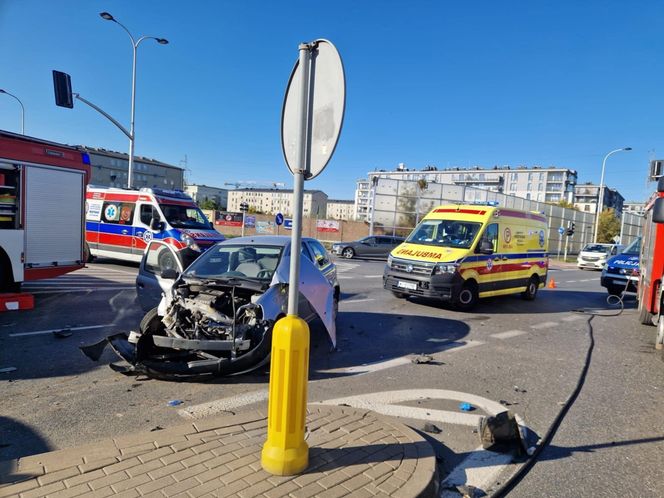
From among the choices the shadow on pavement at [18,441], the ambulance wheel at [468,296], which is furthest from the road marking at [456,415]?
the ambulance wheel at [468,296]

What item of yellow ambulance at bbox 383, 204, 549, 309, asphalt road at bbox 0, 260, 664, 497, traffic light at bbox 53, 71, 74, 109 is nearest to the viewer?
asphalt road at bbox 0, 260, 664, 497

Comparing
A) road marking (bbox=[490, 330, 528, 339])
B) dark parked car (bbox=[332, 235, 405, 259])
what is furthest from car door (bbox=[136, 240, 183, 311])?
dark parked car (bbox=[332, 235, 405, 259])

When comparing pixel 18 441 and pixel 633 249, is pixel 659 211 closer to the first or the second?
pixel 18 441

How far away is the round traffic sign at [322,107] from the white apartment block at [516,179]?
108m

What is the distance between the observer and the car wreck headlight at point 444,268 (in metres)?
9.50

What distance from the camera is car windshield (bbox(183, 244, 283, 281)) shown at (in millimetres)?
5883

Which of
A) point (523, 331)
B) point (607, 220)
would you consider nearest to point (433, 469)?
point (523, 331)

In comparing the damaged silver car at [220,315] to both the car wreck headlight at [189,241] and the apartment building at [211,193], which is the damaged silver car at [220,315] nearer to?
the car wreck headlight at [189,241]

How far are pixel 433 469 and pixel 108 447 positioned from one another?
222 centimetres

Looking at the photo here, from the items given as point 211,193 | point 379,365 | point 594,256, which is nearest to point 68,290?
point 379,365

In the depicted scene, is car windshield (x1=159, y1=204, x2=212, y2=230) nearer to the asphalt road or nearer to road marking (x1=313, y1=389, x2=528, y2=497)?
Answer: the asphalt road

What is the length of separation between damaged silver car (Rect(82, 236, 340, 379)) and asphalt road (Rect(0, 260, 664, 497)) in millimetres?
247

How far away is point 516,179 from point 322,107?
13086 cm

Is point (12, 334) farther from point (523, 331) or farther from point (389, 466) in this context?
point (523, 331)
